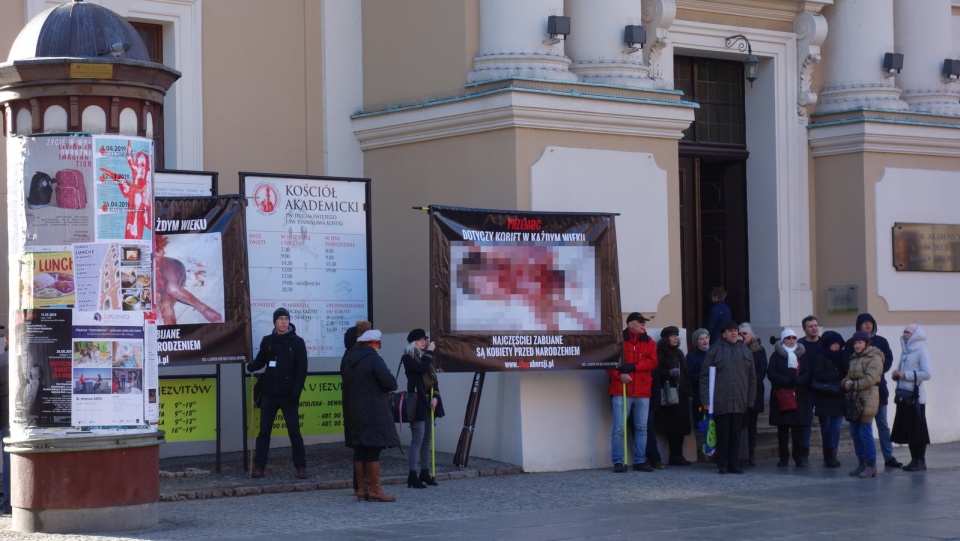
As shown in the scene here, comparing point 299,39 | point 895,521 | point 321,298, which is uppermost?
point 299,39

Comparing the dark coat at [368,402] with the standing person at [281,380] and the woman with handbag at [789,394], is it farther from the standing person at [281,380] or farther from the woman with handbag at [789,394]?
the woman with handbag at [789,394]

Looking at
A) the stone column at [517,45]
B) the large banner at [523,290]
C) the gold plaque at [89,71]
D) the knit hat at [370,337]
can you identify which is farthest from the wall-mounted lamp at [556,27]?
the gold plaque at [89,71]

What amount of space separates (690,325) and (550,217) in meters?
4.74

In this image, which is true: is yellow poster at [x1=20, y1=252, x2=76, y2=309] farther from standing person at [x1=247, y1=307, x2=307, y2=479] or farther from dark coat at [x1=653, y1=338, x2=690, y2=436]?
dark coat at [x1=653, y1=338, x2=690, y2=436]

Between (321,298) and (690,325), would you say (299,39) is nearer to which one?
(321,298)

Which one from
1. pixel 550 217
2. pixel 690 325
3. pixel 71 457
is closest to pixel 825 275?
pixel 690 325

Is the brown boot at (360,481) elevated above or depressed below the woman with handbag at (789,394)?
below

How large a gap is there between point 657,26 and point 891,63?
12.9 feet

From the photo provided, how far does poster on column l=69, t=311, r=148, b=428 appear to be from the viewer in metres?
10.9

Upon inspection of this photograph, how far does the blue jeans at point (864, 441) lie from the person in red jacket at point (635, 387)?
2.31 meters

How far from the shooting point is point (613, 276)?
52.0ft

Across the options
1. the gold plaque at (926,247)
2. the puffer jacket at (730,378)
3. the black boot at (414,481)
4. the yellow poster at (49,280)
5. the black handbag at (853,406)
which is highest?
the gold plaque at (926,247)

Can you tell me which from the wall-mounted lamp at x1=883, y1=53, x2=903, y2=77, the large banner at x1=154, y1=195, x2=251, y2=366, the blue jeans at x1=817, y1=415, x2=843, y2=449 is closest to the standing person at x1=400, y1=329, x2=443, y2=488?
the large banner at x1=154, y1=195, x2=251, y2=366

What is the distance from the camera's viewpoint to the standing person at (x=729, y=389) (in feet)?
51.4
